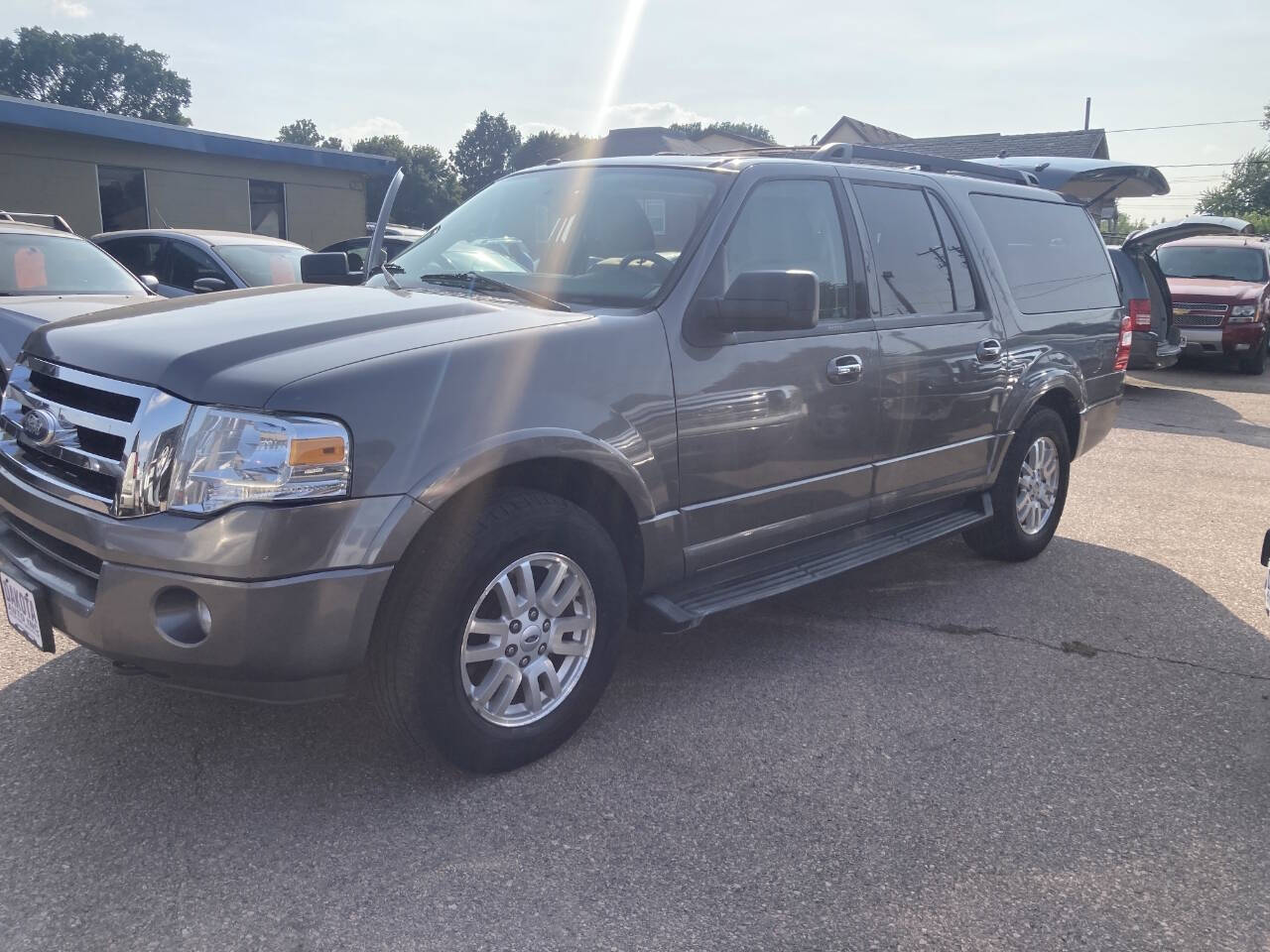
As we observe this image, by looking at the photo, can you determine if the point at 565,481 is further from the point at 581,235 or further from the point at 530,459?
the point at 581,235

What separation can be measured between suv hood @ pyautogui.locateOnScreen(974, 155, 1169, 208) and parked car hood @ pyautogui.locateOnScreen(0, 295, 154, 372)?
20.7 ft

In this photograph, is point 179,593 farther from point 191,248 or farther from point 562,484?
point 191,248

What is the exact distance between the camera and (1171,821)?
3.03 meters

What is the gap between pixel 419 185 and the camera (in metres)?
62.8

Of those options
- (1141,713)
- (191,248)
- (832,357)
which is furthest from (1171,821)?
(191,248)

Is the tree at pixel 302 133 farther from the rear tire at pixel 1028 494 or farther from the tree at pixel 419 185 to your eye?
the rear tire at pixel 1028 494

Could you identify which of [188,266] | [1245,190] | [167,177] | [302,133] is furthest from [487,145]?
[188,266]

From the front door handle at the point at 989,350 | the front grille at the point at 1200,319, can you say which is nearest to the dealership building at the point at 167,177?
the front grille at the point at 1200,319

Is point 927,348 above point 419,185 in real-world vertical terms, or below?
below

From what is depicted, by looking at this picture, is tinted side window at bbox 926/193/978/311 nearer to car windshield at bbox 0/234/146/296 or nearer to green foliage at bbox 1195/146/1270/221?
car windshield at bbox 0/234/146/296

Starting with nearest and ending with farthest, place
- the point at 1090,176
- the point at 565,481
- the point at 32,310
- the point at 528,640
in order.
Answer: the point at 528,640, the point at 565,481, the point at 32,310, the point at 1090,176

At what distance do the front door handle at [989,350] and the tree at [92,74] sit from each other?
82302 millimetres

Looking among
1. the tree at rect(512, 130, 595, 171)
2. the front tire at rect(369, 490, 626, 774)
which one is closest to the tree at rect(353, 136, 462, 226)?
the tree at rect(512, 130, 595, 171)

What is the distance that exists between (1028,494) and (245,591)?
13.8 ft
